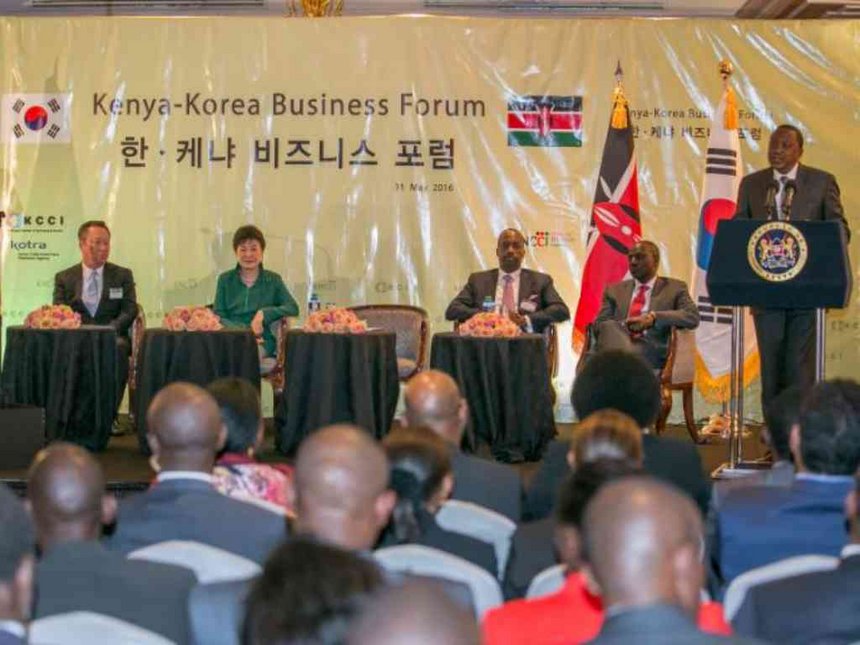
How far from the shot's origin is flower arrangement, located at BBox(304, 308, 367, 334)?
27.1 ft

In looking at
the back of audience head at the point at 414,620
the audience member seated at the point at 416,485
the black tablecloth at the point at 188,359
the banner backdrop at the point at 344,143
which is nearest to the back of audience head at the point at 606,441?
the audience member seated at the point at 416,485

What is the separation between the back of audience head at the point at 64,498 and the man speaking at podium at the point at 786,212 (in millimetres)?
4688

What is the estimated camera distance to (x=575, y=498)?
271 centimetres

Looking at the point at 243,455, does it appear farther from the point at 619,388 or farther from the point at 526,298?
the point at 526,298

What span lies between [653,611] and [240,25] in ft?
28.8

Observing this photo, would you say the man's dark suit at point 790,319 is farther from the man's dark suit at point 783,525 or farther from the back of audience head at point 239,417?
the man's dark suit at point 783,525

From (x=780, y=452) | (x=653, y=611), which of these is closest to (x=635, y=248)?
(x=780, y=452)

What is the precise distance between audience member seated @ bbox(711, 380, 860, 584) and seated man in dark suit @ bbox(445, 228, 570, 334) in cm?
561

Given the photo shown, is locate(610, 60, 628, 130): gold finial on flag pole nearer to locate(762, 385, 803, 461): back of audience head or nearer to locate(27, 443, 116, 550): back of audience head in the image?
locate(762, 385, 803, 461): back of audience head

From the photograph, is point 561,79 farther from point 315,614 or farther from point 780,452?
point 315,614

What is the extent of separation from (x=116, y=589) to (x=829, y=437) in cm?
167

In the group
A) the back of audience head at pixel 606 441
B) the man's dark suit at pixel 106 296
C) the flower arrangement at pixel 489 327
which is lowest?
the back of audience head at pixel 606 441

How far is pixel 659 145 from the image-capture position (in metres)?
10.2

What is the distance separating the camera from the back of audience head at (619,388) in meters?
4.43
